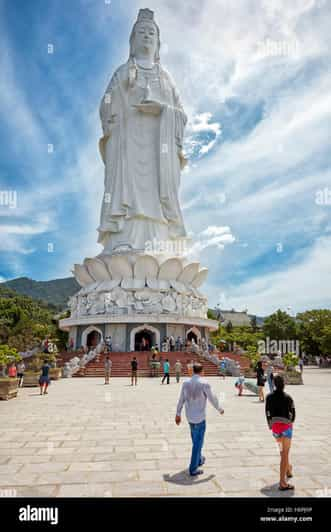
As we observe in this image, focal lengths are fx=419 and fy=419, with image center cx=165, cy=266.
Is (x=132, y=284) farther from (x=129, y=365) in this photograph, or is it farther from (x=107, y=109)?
(x=107, y=109)

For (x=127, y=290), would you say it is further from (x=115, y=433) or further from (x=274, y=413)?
(x=274, y=413)

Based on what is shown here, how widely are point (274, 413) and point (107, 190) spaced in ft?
134

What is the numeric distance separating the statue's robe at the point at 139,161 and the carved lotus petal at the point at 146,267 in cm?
354

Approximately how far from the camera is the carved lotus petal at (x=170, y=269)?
4034 centimetres

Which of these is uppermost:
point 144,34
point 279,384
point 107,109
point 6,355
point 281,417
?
point 144,34

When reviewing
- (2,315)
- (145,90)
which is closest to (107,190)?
(145,90)

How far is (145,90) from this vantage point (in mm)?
43875

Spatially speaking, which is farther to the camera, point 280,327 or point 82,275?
point 280,327

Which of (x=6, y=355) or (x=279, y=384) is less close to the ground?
(x=279, y=384)

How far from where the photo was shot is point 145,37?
45375 millimetres

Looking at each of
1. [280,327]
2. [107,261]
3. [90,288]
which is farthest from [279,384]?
[280,327]

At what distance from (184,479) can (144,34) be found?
4868cm

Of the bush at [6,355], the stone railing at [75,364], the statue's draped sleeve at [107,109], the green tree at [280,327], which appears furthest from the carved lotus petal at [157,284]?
the green tree at [280,327]

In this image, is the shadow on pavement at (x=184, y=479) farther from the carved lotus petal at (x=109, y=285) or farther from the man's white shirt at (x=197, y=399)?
the carved lotus petal at (x=109, y=285)
